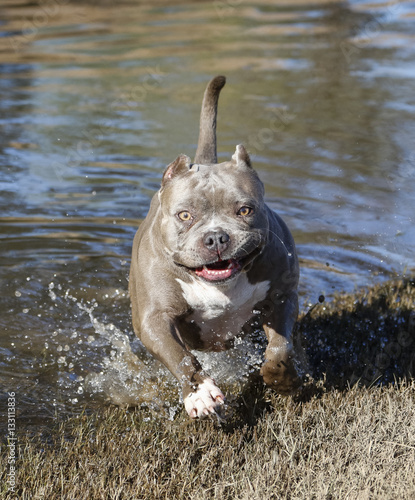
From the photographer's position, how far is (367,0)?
78.4 feet

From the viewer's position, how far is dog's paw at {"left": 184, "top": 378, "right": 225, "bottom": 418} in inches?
163

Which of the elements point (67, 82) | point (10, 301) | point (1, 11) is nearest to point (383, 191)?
point (10, 301)

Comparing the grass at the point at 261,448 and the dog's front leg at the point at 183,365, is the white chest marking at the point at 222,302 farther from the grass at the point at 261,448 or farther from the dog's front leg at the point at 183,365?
the grass at the point at 261,448

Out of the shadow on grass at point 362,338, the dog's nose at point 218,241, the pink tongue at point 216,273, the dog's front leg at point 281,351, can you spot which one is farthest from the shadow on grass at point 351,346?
the dog's nose at point 218,241

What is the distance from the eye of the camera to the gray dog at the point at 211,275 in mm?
4293

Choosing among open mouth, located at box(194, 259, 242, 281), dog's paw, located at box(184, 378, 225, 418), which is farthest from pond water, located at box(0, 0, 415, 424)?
open mouth, located at box(194, 259, 242, 281)

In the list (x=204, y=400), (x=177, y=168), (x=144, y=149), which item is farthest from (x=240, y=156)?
(x=144, y=149)

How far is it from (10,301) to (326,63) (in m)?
11.7

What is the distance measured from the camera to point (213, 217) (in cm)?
443

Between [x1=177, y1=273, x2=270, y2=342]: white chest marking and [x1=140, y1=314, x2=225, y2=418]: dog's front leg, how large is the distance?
194 mm

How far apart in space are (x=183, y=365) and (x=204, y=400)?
26 cm

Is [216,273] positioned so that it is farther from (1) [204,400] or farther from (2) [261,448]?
(2) [261,448]

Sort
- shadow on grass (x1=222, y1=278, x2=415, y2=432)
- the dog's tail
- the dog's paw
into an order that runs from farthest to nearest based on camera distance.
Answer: the dog's tail
shadow on grass (x1=222, y1=278, x2=415, y2=432)
the dog's paw

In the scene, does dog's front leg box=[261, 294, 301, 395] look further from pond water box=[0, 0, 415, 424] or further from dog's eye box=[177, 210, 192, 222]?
dog's eye box=[177, 210, 192, 222]
